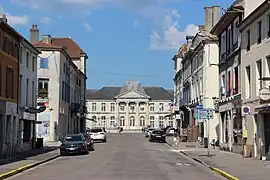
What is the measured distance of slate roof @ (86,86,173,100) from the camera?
152 m

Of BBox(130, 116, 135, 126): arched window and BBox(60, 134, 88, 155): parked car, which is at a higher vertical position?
BBox(130, 116, 135, 126): arched window

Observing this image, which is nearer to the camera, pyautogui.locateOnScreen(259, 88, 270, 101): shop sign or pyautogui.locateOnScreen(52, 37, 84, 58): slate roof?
pyautogui.locateOnScreen(259, 88, 270, 101): shop sign

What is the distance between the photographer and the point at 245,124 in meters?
33.4

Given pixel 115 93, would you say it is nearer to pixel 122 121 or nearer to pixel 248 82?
pixel 122 121

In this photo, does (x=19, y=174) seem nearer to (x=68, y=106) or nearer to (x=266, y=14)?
(x=266, y=14)

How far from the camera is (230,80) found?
3869 centimetres

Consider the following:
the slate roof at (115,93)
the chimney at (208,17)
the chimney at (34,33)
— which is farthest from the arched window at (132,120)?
the chimney at (208,17)

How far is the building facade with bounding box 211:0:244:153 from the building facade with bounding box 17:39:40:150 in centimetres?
1490

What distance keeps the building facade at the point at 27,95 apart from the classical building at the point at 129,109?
323ft

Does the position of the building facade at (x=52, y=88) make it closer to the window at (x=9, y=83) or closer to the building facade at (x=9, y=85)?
the building facade at (x=9, y=85)

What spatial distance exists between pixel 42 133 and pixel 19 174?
123 feet

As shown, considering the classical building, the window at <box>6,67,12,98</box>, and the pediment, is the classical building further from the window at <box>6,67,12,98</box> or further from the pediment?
the window at <box>6,67,12,98</box>

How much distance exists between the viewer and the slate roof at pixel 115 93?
151750mm

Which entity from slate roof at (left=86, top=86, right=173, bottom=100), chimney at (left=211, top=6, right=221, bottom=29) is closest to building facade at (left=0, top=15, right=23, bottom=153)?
chimney at (left=211, top=6, right=221, bottom=29)
